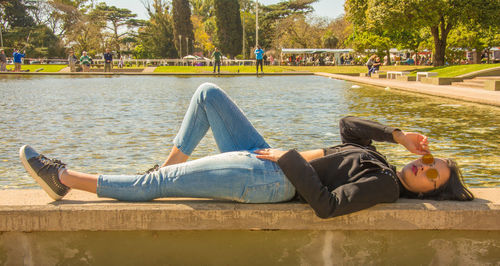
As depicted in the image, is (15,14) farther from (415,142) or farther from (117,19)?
(415,142)

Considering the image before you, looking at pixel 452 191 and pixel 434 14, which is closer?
pixel 452 191

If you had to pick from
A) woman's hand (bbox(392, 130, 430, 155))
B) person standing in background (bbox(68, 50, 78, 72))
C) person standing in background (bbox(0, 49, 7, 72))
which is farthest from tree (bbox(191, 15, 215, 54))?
woman's hand (bbox(392, 130, 430, 155))

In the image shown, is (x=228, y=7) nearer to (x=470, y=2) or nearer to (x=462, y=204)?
(x=470, y=2)

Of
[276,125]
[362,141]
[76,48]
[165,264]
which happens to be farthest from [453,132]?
[76,48]

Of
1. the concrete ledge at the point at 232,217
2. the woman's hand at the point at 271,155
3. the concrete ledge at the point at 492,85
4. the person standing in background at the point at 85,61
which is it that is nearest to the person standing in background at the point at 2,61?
the person standing in background at the point at 85,61

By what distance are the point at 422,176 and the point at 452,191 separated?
18cm

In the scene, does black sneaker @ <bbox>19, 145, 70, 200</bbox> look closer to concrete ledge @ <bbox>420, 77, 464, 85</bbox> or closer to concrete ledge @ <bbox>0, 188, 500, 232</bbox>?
concrete ledge @ <bbox>0, 188, 500, 232</bbox>

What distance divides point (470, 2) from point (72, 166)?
1143 inches

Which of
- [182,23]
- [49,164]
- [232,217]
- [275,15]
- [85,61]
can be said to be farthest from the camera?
[275,15]

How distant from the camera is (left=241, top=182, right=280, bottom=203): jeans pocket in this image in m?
2.60

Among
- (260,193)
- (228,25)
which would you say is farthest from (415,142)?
(228,25)

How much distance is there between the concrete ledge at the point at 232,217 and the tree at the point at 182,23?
64553 mm

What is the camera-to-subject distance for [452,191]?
2.67m

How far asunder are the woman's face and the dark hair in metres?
0.02
